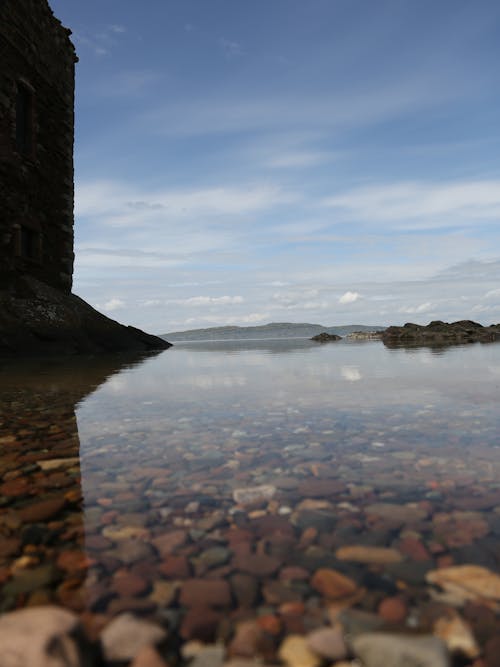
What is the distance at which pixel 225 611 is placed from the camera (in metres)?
1.54

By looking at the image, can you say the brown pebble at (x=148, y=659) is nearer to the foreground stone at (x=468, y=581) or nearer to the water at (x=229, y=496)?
the water at (x=229, y=496)

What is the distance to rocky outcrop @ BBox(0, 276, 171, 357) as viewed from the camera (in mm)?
14445

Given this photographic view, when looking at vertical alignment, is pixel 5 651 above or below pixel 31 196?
below

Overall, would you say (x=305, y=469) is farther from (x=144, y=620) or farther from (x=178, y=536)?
(x=144, y=620)

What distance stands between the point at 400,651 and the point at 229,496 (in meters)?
1.39

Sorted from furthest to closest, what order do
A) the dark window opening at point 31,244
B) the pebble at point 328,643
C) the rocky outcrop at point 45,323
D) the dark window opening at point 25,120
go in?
1. the dark window opening at point 31,244
2. the dark window opening at point 25,120
3. the rocky outcrop at point 45,323
4. the pebble at point 328,643

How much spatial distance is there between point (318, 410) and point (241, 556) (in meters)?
3.43

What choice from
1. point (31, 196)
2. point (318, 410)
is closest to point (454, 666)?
point (318, 410)

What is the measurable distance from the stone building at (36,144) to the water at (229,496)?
488 inches

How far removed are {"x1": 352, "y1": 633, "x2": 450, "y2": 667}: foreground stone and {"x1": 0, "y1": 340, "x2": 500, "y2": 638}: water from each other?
0.22 meters

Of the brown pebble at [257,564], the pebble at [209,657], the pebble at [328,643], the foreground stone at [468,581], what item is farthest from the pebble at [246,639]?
the foreground stone at [468,581]

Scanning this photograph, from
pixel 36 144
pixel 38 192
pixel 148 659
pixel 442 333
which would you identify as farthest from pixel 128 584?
pixel 442 333

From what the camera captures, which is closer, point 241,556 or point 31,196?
point 241,556

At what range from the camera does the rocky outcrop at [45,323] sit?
14.4 metres
